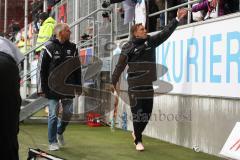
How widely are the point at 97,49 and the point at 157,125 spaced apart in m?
3.73

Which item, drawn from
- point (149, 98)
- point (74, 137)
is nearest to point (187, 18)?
point (149, 98)

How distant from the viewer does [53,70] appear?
27.2ft

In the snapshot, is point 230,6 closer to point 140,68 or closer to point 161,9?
point 140,68

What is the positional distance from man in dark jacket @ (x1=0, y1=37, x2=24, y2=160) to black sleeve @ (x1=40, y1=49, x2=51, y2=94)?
190 inches

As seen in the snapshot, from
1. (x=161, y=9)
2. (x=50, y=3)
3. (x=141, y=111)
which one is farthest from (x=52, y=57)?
(x=50, y=3)

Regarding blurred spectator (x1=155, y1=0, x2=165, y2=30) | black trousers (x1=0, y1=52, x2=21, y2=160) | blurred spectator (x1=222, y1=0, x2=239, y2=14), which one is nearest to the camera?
black trousers (x1=0, y1=52, x2=21, y2=160)

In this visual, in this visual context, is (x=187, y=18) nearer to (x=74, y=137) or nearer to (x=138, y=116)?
(x=138, y=116)

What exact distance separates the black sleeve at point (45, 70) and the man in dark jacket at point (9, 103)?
4.83 meters

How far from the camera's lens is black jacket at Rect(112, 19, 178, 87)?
8164 mm

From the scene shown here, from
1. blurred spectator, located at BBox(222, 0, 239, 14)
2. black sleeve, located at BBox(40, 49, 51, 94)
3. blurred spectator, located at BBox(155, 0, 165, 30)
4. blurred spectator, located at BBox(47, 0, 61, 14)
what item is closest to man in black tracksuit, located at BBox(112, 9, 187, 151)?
blurred spectator, located at BBox(222, 0, 239, 14)

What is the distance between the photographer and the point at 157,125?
9.47m

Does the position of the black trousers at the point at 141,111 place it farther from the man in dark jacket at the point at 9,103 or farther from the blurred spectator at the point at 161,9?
the man in dark jacket at the point at 9,103

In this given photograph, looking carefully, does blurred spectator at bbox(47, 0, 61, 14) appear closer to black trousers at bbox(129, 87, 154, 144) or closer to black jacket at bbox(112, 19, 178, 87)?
black jacket at bbox(112, 19, 178, 87)

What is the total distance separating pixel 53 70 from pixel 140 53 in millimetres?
1387
